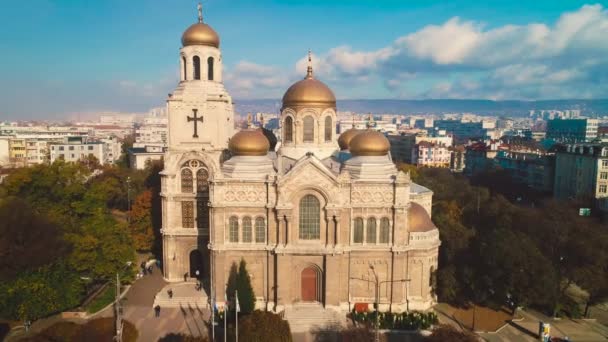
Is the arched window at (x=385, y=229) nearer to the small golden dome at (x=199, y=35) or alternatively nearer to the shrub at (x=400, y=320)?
the shrub at (x=400, y=320)

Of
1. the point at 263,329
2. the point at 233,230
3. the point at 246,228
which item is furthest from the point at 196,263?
the point at 263,329

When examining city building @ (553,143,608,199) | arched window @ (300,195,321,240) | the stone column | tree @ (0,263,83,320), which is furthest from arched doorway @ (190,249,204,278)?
city building @ (553,143,608,199)

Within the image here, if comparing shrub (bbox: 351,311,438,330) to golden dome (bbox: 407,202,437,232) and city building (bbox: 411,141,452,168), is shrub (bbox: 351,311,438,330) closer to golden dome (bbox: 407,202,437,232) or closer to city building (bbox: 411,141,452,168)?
golden dome (bbox: 407,202,437,232)

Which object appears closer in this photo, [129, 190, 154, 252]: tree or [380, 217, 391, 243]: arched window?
[380, 217, 391, 243]: arched window

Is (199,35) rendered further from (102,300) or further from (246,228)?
(102,300)

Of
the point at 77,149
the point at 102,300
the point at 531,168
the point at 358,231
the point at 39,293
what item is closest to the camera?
the point at 39,293

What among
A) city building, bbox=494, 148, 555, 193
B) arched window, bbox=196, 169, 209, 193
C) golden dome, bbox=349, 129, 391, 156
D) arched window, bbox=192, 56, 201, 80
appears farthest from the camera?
city building, bbox=494, 148, 555, 193

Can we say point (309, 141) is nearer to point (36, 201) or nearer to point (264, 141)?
point (264, 141)
